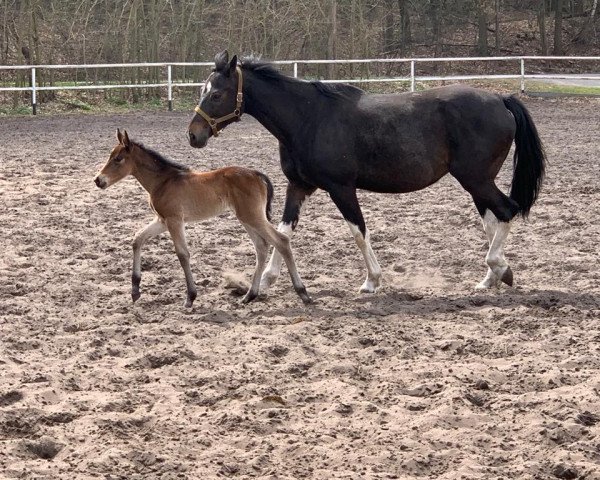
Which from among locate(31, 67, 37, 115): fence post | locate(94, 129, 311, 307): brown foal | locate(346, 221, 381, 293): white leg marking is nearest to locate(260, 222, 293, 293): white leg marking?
locate(94, 129, 311, 307): brown foal

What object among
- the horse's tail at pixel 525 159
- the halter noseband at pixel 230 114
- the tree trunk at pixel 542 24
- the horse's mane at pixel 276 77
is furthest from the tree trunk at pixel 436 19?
the halter noseband at pixel 230 114

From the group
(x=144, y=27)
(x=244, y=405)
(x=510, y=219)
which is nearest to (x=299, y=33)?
(x=144, y=27)

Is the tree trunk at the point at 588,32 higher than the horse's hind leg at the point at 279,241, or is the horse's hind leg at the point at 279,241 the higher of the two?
the tree trunk at the point at 588,32

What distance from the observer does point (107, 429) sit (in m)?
4.82

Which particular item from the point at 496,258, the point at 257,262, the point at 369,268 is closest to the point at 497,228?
the point at 496,258

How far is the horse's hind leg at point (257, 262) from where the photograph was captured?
7.40m

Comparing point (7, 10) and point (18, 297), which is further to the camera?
point (7, 10)

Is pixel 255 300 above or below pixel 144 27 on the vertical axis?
below

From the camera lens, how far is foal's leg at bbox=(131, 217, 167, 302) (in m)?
7.30

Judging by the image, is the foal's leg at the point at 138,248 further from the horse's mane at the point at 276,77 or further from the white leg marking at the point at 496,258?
the white leg marking at the point at 496,258

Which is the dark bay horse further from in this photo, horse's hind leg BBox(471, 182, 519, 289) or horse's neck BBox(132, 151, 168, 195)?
horse's neck BBox(132, 151, 168, 195)

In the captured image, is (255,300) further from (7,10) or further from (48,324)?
(7,10)

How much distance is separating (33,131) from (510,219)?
12.4 m

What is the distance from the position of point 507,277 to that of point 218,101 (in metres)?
2.54
